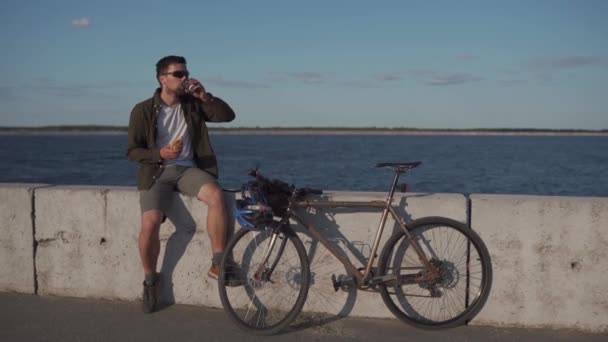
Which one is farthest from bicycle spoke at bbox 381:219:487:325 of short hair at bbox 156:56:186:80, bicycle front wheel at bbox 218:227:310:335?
short hair at bbox 156:56:186:80

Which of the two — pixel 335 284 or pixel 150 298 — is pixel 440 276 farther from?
pixel 150 298

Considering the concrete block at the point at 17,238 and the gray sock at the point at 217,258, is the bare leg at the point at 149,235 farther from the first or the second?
the concrete block at the point at 17,238

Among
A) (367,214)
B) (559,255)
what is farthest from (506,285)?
(367,214)

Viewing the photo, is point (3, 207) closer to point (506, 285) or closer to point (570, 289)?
point (506, 285)

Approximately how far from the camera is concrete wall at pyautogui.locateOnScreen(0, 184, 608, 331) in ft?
14.6

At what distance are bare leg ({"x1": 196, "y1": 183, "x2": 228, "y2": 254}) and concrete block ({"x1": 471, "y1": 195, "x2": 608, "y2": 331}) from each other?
1.89 metres

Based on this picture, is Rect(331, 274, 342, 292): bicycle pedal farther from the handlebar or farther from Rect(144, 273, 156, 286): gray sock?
Rect(144, 273, 156, 286): gray sock

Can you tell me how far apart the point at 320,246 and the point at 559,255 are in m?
1.76

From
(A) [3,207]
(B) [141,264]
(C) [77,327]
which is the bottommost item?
(C) [77,327]

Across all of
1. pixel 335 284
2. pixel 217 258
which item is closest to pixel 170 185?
pixel 217 258

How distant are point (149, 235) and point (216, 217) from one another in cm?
56

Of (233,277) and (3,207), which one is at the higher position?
(3,207)

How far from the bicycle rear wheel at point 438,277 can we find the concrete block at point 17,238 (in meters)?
3.07

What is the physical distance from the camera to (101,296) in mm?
5270
